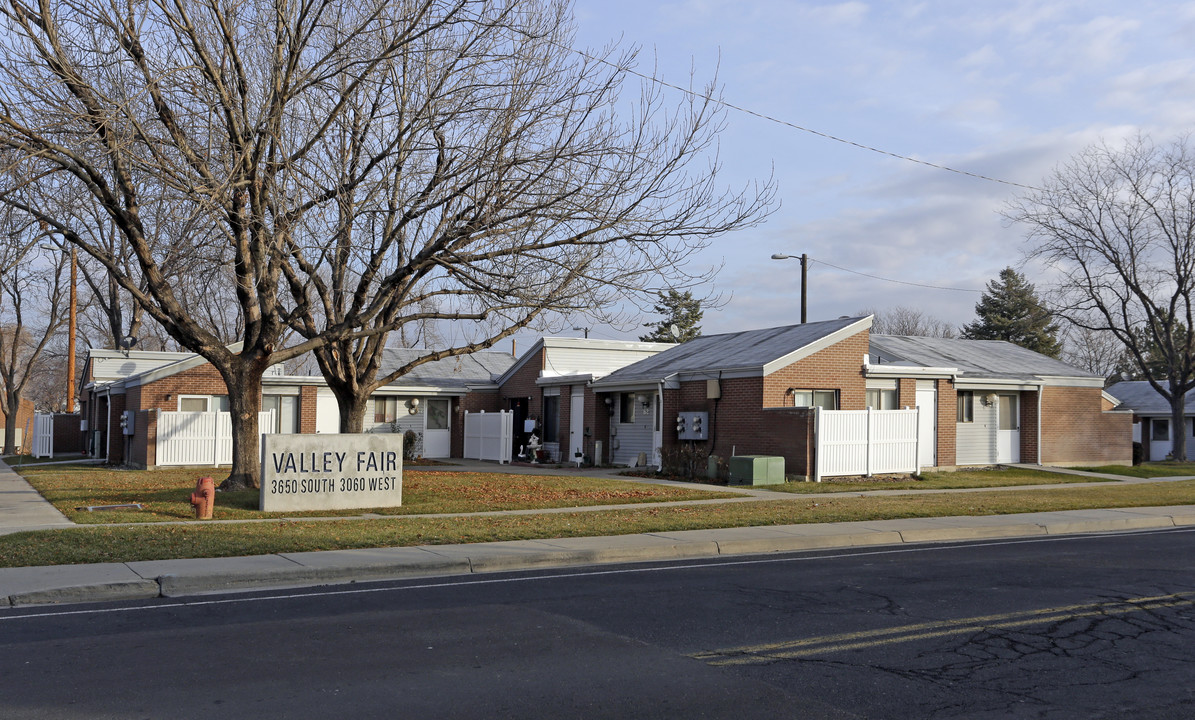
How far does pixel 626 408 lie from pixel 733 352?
13.6ft

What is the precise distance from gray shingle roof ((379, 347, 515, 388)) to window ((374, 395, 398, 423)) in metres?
0.87

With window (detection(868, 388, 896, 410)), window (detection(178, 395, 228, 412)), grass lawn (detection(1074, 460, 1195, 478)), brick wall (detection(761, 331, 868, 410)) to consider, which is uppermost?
brick wall (detection(761, 331, 868, 410))

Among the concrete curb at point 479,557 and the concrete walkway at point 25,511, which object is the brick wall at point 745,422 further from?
the concrete walkway at point 25,511

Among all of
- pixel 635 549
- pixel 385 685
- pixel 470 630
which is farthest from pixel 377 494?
pixel 385 685

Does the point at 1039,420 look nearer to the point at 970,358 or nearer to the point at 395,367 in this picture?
the point at 970,358

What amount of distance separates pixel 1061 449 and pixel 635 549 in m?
23.1

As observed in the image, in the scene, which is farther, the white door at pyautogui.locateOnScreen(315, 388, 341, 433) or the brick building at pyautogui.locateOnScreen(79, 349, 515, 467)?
the white door at pyautogui.locateOnScreen(315, 388, 341, 433)

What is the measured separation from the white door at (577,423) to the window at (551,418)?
1.14 meters

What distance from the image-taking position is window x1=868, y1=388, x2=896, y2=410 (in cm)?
2741

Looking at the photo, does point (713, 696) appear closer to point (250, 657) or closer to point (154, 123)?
point (250, 657)

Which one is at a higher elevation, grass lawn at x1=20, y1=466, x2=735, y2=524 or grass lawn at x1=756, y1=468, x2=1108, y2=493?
grass lawn at x1=756, y1=468, x2=1108, y2=493

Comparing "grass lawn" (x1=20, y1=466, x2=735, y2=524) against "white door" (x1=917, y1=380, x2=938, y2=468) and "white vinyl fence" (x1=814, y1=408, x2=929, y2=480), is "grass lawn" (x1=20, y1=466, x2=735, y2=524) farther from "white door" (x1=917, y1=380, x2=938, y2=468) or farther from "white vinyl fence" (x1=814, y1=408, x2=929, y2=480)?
"white door" (x1=917, y1=380, x2=938, y2=468)

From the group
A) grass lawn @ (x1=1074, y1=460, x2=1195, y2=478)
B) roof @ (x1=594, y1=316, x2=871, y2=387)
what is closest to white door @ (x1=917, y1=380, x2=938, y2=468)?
roof @ (x1=594, y1=316, x2=871, y2=387)

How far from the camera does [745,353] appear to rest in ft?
89.9
